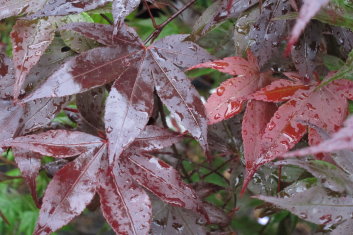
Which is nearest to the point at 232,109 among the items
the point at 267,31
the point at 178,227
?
→ the point at 267,31

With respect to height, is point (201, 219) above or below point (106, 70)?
below

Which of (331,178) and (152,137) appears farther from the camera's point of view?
(152,137)

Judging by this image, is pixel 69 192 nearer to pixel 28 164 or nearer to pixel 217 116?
pixel 28 164

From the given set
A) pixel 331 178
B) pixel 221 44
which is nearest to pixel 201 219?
pixel 331 178

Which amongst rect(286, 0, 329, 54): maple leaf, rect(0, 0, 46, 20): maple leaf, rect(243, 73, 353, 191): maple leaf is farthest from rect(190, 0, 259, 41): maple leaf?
Answer: rect(286, 0, 329, 54): maple leaf

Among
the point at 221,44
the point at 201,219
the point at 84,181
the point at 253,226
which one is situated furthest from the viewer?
the point at 253,226

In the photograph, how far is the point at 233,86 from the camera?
68 cm

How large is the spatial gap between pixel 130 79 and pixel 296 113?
0.23m

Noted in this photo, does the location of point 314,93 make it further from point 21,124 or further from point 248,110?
point 21,124

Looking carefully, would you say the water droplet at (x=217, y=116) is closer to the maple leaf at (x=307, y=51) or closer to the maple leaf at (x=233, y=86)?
the maple leaf at (x=233, y=86)

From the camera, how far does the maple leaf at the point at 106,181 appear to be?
0.64 metres

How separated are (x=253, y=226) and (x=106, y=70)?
3.77 ft

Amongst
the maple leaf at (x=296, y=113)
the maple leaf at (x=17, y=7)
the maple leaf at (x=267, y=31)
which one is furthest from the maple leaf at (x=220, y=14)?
the maple leaf at (x=17, y=7)

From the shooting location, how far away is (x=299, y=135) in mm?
617
